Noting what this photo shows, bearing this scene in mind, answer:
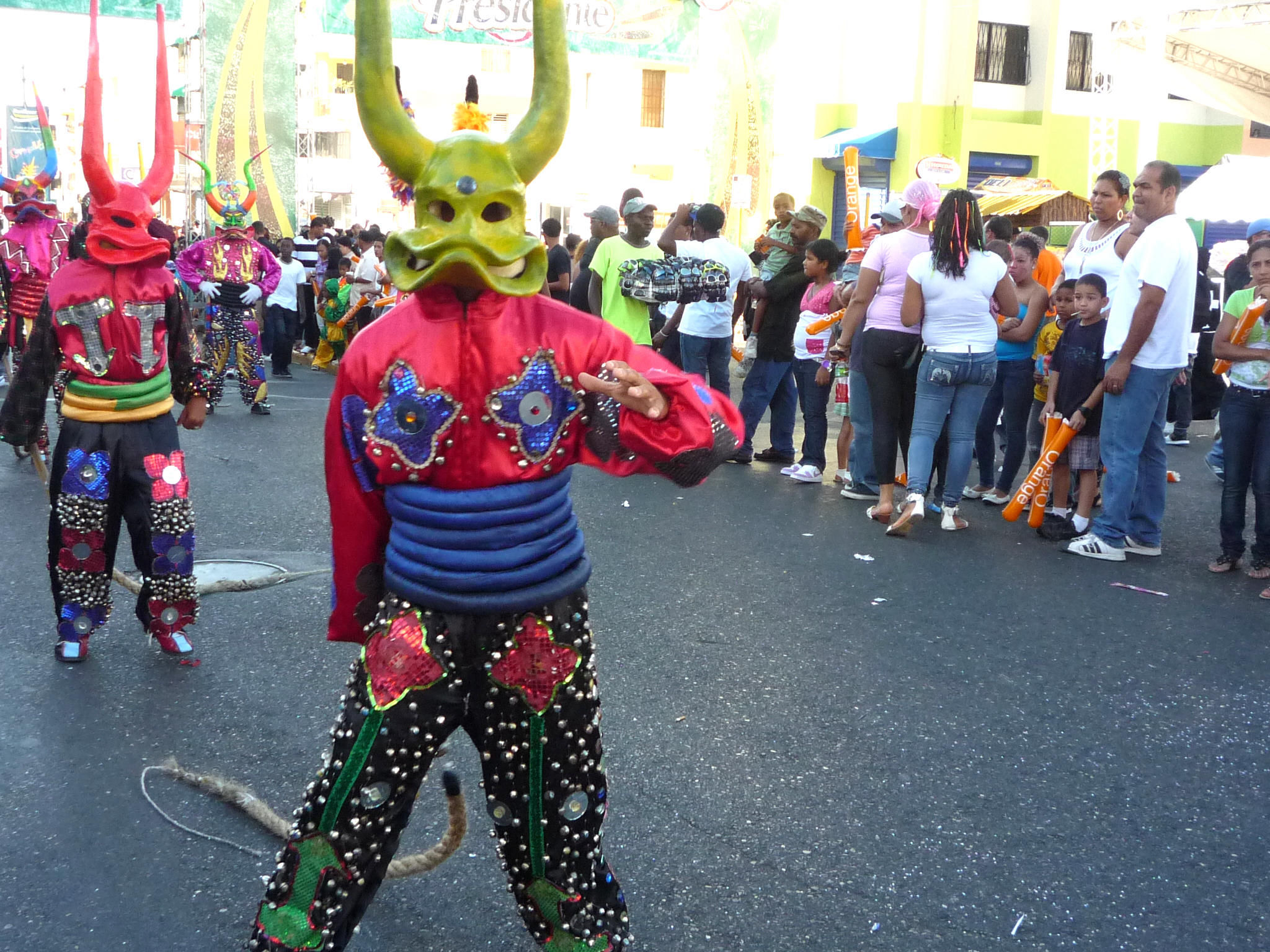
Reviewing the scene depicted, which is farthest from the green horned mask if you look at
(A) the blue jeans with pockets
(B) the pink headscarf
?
(B) the pink headscarf

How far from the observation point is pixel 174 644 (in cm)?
495

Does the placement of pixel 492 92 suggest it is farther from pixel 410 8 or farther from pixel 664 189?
pixel 410 8

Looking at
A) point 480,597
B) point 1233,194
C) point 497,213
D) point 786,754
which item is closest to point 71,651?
point 786,754

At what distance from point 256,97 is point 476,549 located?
78.4ft

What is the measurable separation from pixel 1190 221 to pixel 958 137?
13.5 metres

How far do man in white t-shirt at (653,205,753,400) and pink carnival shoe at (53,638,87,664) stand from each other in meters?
5.16

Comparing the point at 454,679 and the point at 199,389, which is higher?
the point at 199,389

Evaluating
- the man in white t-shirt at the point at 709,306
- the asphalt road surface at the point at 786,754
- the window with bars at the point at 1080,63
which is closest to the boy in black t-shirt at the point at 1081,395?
the asphalt road surface at the point at 786,754

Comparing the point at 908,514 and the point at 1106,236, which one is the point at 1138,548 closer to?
the point at 908,514

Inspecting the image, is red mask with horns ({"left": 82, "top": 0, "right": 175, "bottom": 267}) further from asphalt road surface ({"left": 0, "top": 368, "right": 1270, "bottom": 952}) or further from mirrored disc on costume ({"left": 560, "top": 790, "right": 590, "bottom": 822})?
mirrored disc on costume ({"left": 560, "top": 790, "right": 590, "bottom": 822})

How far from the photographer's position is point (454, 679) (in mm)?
2471

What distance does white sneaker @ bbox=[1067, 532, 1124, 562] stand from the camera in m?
6.83

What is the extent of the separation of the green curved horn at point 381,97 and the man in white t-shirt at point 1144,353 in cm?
502

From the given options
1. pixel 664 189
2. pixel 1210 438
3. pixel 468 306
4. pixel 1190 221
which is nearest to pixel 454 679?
pixel 468 306
